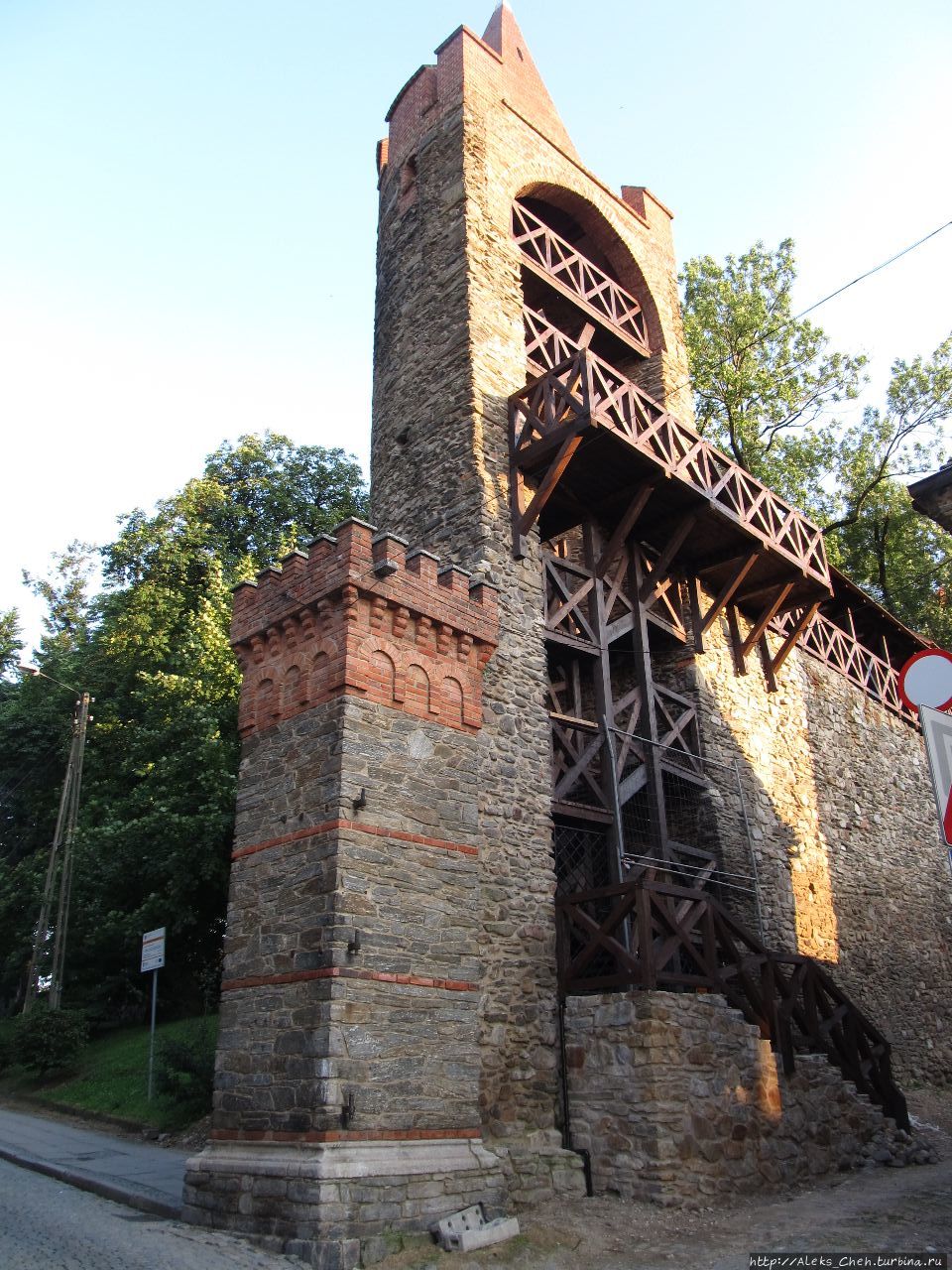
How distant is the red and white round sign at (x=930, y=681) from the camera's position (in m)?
4.70

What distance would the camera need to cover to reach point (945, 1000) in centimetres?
1634

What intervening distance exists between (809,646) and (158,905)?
39.7ft

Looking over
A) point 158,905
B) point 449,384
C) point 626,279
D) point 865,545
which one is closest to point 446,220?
→ point 449,384

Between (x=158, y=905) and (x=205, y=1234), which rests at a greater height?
(x=158, y=905)

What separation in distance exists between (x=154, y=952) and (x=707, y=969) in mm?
6926

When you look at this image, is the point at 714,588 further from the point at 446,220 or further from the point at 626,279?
the point at 446,220

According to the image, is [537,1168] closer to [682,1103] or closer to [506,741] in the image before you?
[682,1103]

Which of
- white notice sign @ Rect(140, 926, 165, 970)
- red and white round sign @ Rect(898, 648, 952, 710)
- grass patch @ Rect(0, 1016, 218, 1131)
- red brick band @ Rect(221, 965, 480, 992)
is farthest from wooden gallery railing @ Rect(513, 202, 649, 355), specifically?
grass patch @ Rect(0, 1016, 218, 1131)

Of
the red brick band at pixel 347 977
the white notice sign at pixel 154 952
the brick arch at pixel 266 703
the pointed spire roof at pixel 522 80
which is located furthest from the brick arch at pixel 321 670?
the pointed spire roof at pixel 522 80

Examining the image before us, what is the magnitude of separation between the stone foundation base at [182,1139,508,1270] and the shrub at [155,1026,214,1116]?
180 inches

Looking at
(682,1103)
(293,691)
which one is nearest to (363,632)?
(293,691)

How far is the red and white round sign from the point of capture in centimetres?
470

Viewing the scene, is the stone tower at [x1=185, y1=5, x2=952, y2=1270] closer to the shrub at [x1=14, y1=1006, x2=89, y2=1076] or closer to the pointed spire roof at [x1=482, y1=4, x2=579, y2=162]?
the pointed spire roof at [x1=482, y1=4, x2=579, y2=162]

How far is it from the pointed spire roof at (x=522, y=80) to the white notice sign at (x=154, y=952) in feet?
42.5
